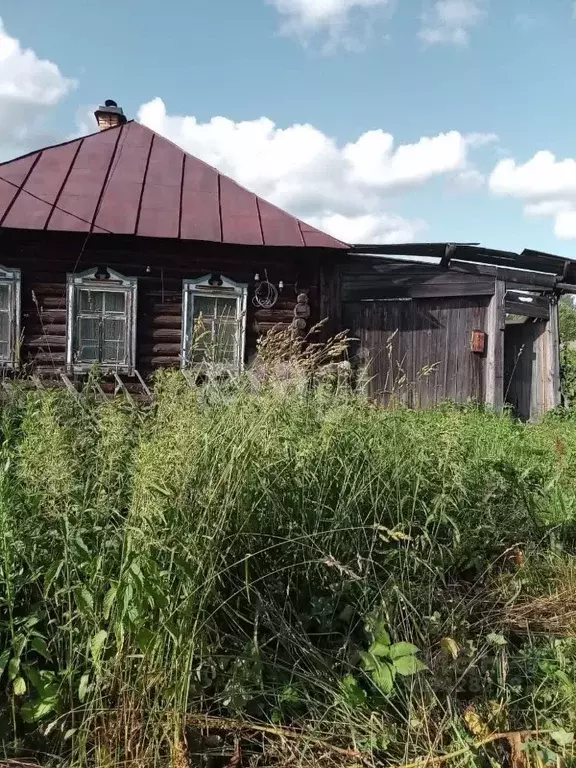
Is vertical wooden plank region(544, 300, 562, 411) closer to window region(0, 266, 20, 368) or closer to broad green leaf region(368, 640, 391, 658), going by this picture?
window region(0, 266, 20, 368)

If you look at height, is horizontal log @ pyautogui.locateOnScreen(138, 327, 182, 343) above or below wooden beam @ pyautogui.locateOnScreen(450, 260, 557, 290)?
below

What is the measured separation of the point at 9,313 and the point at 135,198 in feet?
7.93

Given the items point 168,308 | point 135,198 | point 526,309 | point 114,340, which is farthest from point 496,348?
point 135,198

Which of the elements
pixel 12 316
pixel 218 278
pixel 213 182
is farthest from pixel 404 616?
pixel 213 182

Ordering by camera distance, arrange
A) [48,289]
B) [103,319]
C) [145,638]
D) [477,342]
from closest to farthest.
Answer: [145,638]
[48,289]
[103,319]
[477,342]

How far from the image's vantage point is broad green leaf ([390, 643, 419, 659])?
6.53 feet

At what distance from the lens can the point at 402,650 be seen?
2.00 m

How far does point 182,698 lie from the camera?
1812 mm

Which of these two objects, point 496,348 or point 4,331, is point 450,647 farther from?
point 4,331

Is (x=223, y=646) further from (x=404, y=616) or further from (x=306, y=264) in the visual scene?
(x=306, y=264)

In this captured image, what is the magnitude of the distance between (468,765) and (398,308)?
7740 millimetres

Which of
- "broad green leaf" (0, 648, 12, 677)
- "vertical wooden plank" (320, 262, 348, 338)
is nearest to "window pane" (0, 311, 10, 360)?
"vertical wooden plank" (320, 262, 348, 338)

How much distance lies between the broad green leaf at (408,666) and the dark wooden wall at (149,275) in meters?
6.83

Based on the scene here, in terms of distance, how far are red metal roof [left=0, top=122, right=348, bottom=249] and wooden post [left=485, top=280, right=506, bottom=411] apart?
2.60 meters
